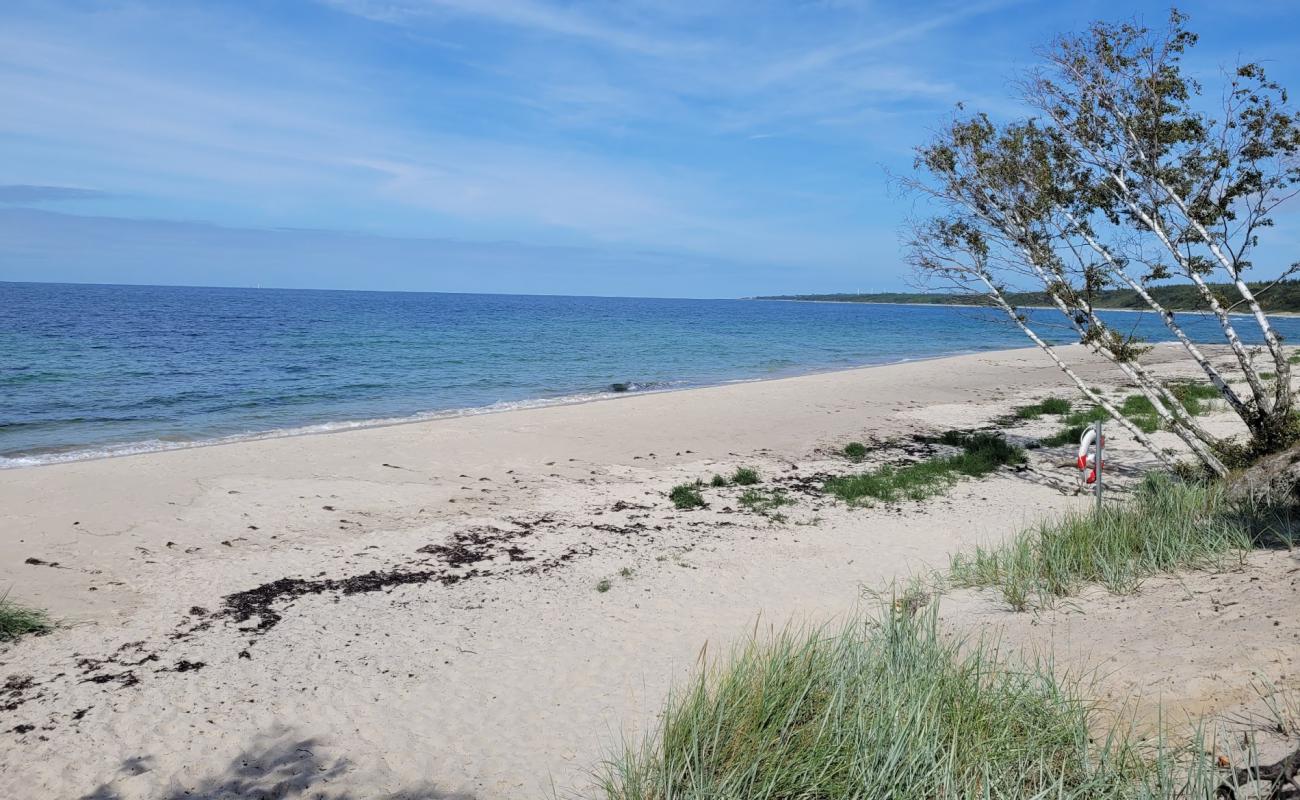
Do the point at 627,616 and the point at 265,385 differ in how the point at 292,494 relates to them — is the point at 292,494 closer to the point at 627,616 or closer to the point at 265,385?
the point at 627,616

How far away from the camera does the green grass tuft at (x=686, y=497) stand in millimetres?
11195

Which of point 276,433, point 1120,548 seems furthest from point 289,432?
point 1120,548

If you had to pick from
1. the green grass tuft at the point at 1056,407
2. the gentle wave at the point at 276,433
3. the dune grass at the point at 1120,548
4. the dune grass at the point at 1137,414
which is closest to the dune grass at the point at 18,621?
the dune grass at the point at 1120,548

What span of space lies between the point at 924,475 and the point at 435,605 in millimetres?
7669

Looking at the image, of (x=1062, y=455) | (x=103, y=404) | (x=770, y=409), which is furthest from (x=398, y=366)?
(x=1062, y=455)

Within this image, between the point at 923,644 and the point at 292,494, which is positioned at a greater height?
the point at 923,644

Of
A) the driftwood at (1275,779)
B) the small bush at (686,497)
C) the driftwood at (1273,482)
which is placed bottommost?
the small bush at (686,497)

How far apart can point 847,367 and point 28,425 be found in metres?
30.0

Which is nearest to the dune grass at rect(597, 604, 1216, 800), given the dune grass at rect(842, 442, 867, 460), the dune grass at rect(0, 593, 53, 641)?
the dune grass at rect(0, 593, 53, 641)

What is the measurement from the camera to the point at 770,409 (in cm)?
2069

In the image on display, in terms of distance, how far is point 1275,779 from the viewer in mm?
3021

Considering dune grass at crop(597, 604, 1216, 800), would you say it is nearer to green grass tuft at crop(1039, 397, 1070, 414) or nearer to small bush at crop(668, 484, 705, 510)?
small bush at crop(668, 484, 705, 510)

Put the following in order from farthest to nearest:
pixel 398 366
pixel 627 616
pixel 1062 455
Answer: pixel 398 366, pixel 1062 455, pixel 627 616

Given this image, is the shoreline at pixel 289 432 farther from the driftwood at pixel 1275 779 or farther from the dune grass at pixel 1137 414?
the driftwood at pixel 1275 779
